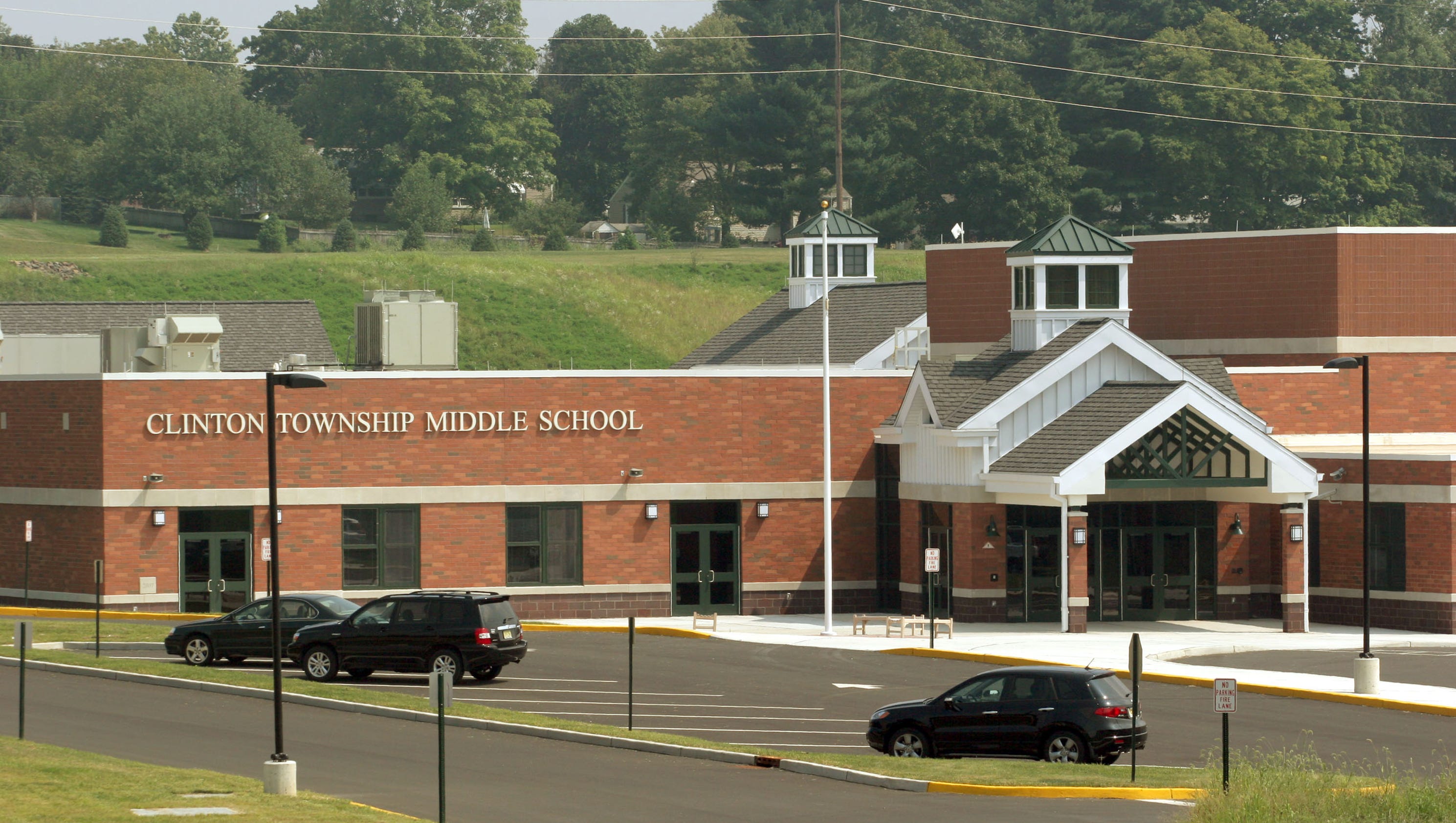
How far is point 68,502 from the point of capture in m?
44.0

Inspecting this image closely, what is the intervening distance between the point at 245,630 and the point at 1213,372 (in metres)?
23.5

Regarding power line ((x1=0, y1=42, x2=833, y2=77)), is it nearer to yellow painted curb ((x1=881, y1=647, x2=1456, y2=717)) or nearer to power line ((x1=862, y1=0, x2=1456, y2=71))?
power line ((x1=862, y1=0, x2=1456, y2=71))

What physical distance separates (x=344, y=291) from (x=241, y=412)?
193ft

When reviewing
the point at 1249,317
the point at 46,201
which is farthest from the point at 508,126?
the point at 1249,317

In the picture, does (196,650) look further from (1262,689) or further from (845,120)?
(845,120)

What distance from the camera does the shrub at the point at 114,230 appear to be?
112m

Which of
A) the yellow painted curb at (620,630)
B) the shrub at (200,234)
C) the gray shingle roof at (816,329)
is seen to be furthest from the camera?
the shrub at (200,234)

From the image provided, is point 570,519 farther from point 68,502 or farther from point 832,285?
point 832,285

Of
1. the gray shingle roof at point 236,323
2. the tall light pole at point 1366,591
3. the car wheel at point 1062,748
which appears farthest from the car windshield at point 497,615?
the gray shingle roof at point 236,323

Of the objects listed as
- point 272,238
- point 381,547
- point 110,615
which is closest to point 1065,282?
point 381,547

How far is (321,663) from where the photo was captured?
113 ft

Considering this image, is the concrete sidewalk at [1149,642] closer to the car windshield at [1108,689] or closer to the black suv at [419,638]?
the car windshield at [1108,689]

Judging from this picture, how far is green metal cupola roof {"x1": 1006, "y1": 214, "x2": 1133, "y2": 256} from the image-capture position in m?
46.9

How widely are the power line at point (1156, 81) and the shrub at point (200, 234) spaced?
134 feet
